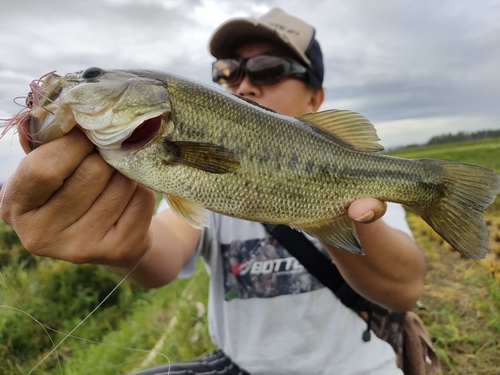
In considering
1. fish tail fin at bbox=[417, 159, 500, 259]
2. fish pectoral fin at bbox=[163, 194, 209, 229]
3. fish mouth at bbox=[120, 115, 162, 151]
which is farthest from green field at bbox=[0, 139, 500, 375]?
fish tail fin at bbox=[417, 159, 500, 259]

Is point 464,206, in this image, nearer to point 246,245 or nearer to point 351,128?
point 351,128

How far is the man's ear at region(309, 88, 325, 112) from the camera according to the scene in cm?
342

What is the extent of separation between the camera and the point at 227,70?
10.6 feet

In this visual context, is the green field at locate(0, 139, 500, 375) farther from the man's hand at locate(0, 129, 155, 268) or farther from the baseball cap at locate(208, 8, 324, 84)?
the baseball cap at locate(208, 8, 324, 84)

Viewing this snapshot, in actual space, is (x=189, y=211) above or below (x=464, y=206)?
below

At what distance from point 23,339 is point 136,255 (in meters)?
4.93

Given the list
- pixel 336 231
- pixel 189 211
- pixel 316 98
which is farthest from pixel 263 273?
pixel 316 98

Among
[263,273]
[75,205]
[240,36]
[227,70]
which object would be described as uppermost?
[240,36]

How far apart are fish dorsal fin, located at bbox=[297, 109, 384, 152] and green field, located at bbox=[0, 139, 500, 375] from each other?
1.50 meters

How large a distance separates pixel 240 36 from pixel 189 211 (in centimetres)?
215

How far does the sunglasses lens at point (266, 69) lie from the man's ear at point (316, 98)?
452 millimetres

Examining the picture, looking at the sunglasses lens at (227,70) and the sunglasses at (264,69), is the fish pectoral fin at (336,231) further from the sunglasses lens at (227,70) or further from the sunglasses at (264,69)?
the sunglasses lens at (227,70)

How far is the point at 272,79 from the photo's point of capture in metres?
3.08

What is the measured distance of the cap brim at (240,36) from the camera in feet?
10.1
